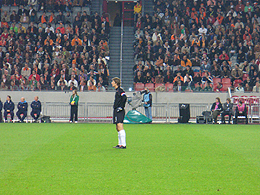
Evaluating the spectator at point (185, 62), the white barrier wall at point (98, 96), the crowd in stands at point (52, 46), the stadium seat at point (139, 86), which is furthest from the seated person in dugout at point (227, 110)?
the crowd in stands at point (52, 46)

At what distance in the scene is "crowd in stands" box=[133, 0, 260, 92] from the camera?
28938mm

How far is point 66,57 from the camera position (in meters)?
31.0

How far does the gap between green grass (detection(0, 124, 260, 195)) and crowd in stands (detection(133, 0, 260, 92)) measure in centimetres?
1492

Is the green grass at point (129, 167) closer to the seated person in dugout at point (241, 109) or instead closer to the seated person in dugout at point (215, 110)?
the seated person in dugout at point (241, 109)

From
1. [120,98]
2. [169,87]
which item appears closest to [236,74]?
[169,87]

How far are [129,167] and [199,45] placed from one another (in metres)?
24.0

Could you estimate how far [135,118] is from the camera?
24094mm

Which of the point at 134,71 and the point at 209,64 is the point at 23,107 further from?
the point at 209,64

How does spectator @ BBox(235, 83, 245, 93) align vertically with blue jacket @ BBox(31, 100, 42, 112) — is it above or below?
above

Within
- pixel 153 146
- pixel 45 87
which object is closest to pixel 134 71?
pixel 45 87

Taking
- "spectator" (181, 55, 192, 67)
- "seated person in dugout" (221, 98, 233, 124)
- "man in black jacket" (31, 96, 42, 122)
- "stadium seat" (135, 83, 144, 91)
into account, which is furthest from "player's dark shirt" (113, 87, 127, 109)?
"spectator" (181, 55, 192, 67)

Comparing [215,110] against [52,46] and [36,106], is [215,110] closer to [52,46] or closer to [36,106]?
[36,106]

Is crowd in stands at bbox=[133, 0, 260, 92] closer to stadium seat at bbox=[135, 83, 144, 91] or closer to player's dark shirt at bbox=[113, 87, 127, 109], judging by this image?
stadium seat at bbox=[135, 83, 144, 91]

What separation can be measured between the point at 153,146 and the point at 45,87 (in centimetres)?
1643
